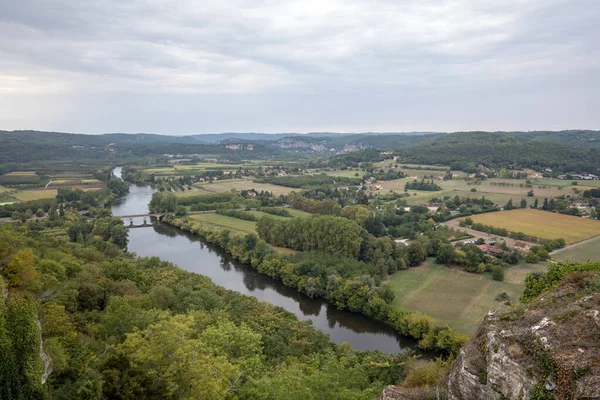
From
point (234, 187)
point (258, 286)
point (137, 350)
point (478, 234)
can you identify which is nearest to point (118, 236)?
point (258, 286)

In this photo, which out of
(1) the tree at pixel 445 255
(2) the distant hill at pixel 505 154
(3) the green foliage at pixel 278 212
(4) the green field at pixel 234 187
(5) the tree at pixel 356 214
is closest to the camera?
(1) the tree at pixel 445 255

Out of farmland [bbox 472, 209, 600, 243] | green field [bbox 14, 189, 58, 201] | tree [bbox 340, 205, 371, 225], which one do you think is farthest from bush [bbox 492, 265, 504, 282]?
green field [bbox 14, 189, 58, 201]

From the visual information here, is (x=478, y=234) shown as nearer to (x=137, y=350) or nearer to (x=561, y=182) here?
(x=137, y=350)

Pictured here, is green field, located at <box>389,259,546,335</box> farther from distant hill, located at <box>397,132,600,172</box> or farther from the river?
distant hill, located at <box>397,132,600,172</box>

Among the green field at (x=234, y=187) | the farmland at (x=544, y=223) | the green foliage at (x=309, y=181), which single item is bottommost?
the farmland at (x=544, y=223)

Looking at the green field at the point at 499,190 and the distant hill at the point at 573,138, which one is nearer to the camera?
the green field at the point at 499,190

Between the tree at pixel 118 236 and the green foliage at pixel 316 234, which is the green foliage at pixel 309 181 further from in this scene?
the tree at pixel 118 236

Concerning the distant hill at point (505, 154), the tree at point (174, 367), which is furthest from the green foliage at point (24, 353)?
the distant hill at point (505, 154)

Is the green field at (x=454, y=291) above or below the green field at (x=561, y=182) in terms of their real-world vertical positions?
below

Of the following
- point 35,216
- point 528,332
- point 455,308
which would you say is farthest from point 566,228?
point 35,216
